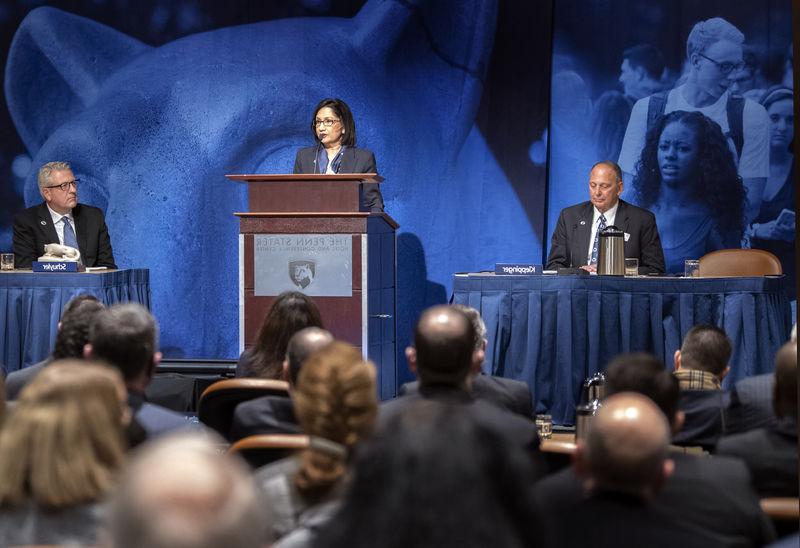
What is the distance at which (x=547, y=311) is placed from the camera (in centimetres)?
612

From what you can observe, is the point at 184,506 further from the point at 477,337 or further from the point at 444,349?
the point at 477,337

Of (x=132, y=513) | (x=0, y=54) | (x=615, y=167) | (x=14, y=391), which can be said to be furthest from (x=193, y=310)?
(x=132, y=513)

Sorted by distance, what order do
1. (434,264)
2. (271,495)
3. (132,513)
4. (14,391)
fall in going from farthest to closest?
(434,264), (14,391), (271,495), (132,513)

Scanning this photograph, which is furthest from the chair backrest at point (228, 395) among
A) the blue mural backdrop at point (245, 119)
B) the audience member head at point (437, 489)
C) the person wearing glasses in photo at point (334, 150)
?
the blue mural backdrop at point (245, 119)

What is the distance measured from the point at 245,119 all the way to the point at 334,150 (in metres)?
1.87

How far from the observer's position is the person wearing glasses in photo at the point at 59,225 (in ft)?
24.0

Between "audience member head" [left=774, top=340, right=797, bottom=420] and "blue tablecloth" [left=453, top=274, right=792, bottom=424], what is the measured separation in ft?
9.37

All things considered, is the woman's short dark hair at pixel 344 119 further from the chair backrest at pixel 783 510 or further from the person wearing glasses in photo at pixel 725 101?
the chair backrest at pixel 783 510

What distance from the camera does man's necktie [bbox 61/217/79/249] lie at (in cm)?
737

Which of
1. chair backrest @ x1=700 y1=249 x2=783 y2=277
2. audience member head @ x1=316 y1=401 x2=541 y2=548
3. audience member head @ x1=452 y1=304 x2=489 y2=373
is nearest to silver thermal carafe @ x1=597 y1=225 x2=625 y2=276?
chair backrest @ x1=700 y1=249 x2=783 y2=277

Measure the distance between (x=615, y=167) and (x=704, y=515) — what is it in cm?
492

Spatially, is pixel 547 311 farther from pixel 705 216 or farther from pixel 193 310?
pixel 193 310

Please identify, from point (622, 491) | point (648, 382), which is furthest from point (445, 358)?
Result: point (622, 491)

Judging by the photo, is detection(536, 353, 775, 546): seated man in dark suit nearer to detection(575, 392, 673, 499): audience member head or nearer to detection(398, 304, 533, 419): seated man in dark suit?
detection(575, 392, 673, 499): audience member head
